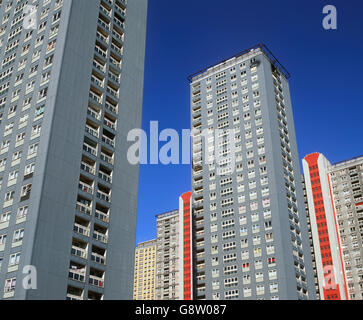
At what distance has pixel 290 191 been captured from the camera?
259 feet

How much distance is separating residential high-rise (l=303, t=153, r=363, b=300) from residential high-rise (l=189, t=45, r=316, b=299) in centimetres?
3570

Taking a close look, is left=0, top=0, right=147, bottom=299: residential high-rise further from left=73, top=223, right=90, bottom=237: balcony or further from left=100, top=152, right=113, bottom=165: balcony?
left=100, top=152, right=113, bottom=165: balcony

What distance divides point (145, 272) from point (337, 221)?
311 feet

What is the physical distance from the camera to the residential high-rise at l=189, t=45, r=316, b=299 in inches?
2785

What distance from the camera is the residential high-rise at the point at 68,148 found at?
132ft

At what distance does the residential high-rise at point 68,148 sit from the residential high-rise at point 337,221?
7622cm

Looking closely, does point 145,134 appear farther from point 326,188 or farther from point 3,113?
→ point 326,188

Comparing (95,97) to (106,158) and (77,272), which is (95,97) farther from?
(77,272)

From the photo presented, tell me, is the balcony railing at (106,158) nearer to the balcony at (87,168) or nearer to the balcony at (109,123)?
the balcony at (87,168)

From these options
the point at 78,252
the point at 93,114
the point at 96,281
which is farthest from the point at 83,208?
the point at 93,114

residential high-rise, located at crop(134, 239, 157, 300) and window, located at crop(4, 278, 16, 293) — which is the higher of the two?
residential high-rise, located at crop(134, 239, 157, 300)

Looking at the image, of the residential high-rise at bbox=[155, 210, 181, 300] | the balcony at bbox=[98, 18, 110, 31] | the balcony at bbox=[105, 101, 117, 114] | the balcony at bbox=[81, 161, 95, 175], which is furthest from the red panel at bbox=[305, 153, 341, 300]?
the balcony at bbox=[98, 18, 110, 31]

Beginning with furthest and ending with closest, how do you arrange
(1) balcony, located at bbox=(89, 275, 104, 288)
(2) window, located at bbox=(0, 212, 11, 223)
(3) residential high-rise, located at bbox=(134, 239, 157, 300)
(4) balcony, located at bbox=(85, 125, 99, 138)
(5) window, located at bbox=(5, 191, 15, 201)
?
(3) residential high-rise, located at bbox=(134, 239, 157, 300), (4) balcony, located at bbox=(85, 125, 99, 138), (5) window, located at bbox=(5, 191, 15, 201), (2) window, located at bbox=(0, 212, 11, 223), (1) balcony, located at bbox=(89, 275, 104, 288)
